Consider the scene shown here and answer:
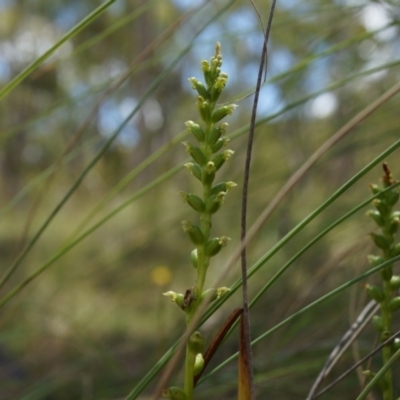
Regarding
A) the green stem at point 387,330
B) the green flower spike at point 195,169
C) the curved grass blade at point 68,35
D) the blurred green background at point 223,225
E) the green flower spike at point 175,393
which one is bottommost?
the green flower spike at point 175,393

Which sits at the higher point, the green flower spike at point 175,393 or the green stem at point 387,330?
the green stem at point 387,330

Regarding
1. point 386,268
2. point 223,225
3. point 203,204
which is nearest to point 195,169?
point 203,204

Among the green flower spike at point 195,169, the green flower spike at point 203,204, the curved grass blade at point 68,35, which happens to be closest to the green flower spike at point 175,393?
the green flower spike at point 203,204

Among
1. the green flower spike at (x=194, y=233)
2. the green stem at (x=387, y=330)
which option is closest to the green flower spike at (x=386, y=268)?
the green stem at (x=387, y=330)

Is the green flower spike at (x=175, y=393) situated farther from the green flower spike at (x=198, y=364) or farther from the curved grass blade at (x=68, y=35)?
the curved grass blade at (x=68, y=35)

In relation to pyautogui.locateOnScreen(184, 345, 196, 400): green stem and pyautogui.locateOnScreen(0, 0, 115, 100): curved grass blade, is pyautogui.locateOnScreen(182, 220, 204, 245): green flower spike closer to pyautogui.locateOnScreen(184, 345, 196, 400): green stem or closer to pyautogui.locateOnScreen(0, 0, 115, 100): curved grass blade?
pyautogui.locateOnScreen(184, 345, 196, 400): green stem

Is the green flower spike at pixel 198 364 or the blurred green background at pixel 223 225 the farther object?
the blurred green background at pixel 223 225

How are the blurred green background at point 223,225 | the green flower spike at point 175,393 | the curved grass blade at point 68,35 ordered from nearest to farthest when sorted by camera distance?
the green flower spike at point 175,393
the curved grass blade at point 68,35
the blurred green background at point 223,225

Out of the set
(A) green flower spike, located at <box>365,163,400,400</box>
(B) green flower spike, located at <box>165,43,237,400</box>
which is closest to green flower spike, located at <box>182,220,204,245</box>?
(B) green flower spike, located at <box>165,43,237,400</box>

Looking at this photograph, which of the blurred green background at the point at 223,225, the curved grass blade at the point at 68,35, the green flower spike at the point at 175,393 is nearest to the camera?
the green flower spike at the point at 175,393

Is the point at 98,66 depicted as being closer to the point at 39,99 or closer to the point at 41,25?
the point at 41,25
